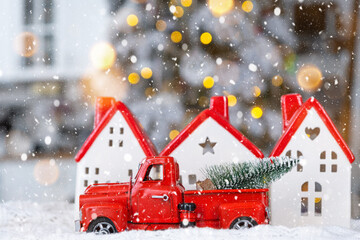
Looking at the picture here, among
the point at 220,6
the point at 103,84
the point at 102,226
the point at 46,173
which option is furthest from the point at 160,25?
the point at 102,226

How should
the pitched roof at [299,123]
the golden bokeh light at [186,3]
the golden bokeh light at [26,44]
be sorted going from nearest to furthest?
1. the pitched roof at [299,123]
2. the golden bokeh light at [186,3]
3. the golden bokeh light at [26,44]

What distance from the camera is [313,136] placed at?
76.9 inches

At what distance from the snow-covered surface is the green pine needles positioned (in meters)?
0.23

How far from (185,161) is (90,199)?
16.9 inches

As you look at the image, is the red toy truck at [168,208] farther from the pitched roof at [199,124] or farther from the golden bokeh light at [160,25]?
the golden bokeh light at [160,25]

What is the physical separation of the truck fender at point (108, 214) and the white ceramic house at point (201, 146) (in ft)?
1.10

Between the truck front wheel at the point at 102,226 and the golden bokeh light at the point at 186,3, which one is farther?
the golden bokeh light at the point at 186,3

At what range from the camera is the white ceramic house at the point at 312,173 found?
1822 mm

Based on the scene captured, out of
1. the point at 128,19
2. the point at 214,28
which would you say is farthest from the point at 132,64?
the point at 214,28

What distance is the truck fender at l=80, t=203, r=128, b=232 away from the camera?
161 centimetres

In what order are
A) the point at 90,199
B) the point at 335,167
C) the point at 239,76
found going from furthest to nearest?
the point at 239,76
the point at 335,167
the point at 90,199

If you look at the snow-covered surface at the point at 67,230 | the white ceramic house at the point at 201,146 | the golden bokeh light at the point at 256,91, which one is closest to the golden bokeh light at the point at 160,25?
the golden bokeh light at the point at 256,91

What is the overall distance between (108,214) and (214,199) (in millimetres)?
389

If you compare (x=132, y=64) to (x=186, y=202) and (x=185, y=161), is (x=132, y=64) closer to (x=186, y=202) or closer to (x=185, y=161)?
(x=185, y=161)
